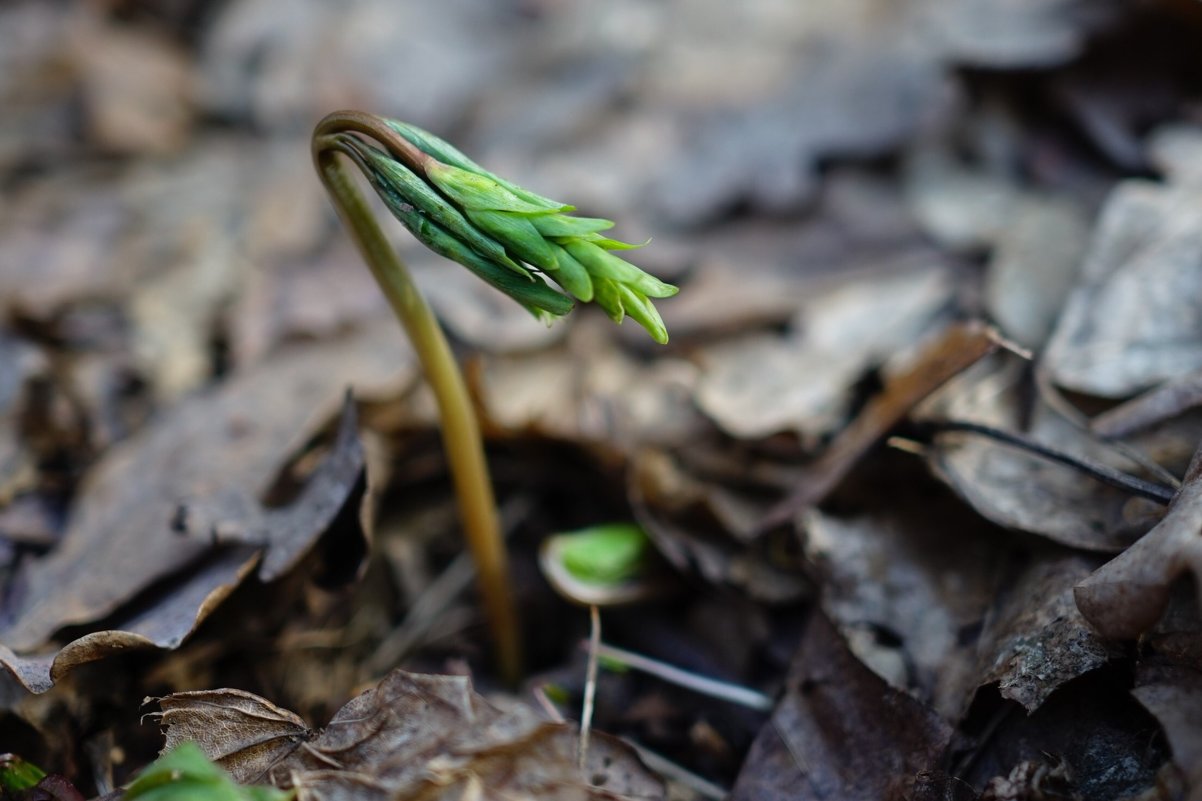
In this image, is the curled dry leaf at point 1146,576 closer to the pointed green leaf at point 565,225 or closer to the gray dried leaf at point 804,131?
the pointed green leaf at point 565,225

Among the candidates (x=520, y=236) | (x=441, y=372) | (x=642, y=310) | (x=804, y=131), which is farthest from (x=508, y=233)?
(x=804, y=131)

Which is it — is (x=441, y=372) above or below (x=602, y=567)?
above

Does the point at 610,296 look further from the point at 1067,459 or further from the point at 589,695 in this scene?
the point at 1067,459

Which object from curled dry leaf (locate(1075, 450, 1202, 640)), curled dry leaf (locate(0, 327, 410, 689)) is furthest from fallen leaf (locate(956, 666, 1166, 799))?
curled dry leaf (locate(0, 327, 410, 689))

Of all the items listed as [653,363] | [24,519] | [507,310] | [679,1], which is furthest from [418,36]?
[24,519]

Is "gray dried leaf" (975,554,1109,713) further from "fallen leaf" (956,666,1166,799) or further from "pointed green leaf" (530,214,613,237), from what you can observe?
"pointed green leaf" (530,214,613,237)

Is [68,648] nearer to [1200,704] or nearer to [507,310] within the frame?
[507,310]
